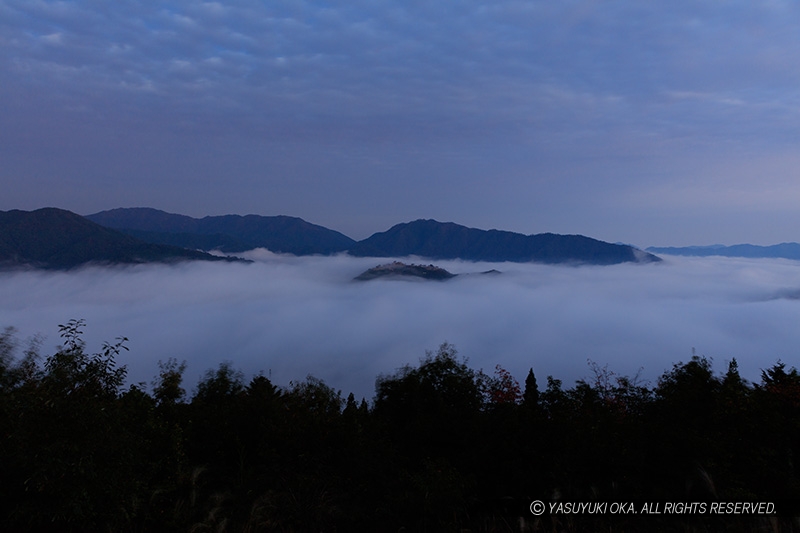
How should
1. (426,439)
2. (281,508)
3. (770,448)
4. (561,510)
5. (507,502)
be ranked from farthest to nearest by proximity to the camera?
(426,439) < (770,448) < (507,502) < (281,508) < (561,510)

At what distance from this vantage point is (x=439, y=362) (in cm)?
4678

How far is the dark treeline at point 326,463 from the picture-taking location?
8.09 meters

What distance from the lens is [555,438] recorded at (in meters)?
12.6

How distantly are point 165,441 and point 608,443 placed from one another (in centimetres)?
1143

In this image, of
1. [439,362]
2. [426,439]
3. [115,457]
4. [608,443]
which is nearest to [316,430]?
[426,439]

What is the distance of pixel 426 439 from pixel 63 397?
12414 mm

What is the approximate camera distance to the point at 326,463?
41.5 feet

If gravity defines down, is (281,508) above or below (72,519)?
below

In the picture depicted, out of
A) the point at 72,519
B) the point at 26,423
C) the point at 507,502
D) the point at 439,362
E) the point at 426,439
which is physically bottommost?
the point at 439,362

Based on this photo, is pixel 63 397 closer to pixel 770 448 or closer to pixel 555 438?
pixel 555 438

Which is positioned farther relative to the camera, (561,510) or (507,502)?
(507,502)

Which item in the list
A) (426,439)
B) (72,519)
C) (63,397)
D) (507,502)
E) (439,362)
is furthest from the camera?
(439,362)

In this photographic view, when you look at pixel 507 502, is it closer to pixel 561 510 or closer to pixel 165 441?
pixel 561 510

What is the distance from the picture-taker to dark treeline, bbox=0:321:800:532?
26.6ft
